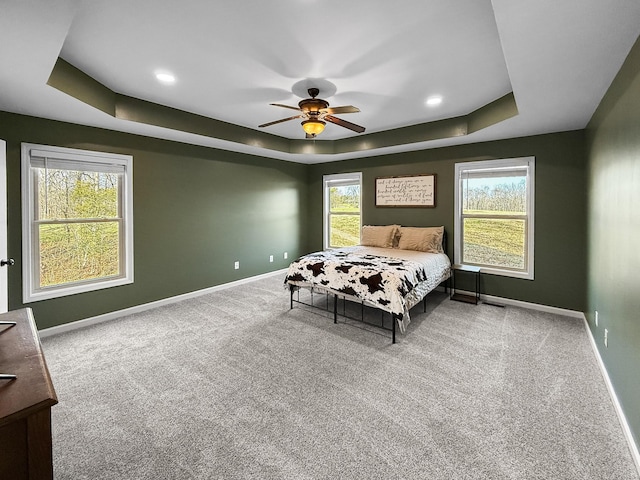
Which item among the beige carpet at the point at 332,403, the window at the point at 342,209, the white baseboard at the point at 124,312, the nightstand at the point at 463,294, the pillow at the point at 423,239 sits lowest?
the beige carpet at the point at 332,403

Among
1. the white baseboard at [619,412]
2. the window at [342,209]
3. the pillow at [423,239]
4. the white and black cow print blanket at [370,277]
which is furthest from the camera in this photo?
the window at [342,209]

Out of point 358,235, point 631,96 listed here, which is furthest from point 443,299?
point 631,96

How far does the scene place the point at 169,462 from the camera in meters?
1.68

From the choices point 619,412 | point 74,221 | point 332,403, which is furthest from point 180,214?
point 619,412

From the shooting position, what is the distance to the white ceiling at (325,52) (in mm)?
1729

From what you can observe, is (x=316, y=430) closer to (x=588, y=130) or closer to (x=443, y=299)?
(x=443, y=299)

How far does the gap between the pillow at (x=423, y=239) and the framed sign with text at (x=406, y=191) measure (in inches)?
19.3

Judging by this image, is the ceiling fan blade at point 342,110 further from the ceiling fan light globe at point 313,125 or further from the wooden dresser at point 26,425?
the wooden dresser at point 26,425

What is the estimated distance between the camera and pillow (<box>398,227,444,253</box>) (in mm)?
4641

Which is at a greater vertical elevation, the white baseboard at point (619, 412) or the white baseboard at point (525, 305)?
the white baseboard at point (525, 305)

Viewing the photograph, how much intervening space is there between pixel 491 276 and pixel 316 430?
3621 millimetres

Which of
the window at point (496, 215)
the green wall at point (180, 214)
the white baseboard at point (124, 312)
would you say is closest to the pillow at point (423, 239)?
the window at point (496, 215)

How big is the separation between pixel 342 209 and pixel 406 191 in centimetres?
146

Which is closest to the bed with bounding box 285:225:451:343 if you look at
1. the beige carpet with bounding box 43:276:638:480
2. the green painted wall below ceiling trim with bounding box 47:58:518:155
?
the beige carpet with bounding box 43:276:638:480
